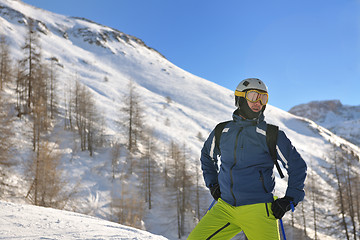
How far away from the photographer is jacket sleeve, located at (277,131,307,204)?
2.33m

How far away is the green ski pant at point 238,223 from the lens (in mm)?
2191

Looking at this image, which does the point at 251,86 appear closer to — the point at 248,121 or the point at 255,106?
the point at 255,106

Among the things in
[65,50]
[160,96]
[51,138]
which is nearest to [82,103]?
[51,138]

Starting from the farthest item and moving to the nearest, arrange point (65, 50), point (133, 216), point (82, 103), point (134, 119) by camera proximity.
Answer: point (65, 50)
point (82, 103)
point (134, 119)
point (133, 216)

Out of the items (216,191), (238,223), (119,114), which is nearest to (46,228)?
(216,191)

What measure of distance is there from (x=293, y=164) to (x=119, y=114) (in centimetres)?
4292

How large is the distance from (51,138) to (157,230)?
18.2m

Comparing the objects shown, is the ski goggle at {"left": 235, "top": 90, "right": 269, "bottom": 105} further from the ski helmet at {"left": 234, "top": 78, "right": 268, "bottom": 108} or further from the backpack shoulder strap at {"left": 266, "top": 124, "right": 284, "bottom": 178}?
the backpack shoulder strap at {"left": 266, "top": 124, "right": 284, "bottom": 178}

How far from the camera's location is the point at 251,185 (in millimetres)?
2355

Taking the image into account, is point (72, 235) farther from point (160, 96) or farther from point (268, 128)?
point (160, 96)

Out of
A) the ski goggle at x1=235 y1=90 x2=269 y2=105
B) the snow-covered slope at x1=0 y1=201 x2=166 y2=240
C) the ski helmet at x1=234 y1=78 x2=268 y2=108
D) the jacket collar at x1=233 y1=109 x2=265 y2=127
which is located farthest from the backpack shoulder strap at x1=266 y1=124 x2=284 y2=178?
the snow-covered slope at x1=0 y1=201 x2=166 y2=240

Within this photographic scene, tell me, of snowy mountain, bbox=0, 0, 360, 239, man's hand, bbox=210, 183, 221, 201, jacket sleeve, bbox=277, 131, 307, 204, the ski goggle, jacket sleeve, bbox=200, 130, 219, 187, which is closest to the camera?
jacket sleeve, bbox=277, 131, 307, 204

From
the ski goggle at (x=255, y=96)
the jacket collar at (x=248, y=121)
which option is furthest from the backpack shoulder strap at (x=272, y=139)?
the ski goggle at (x=255, y=96)

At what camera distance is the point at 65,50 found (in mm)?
75375
